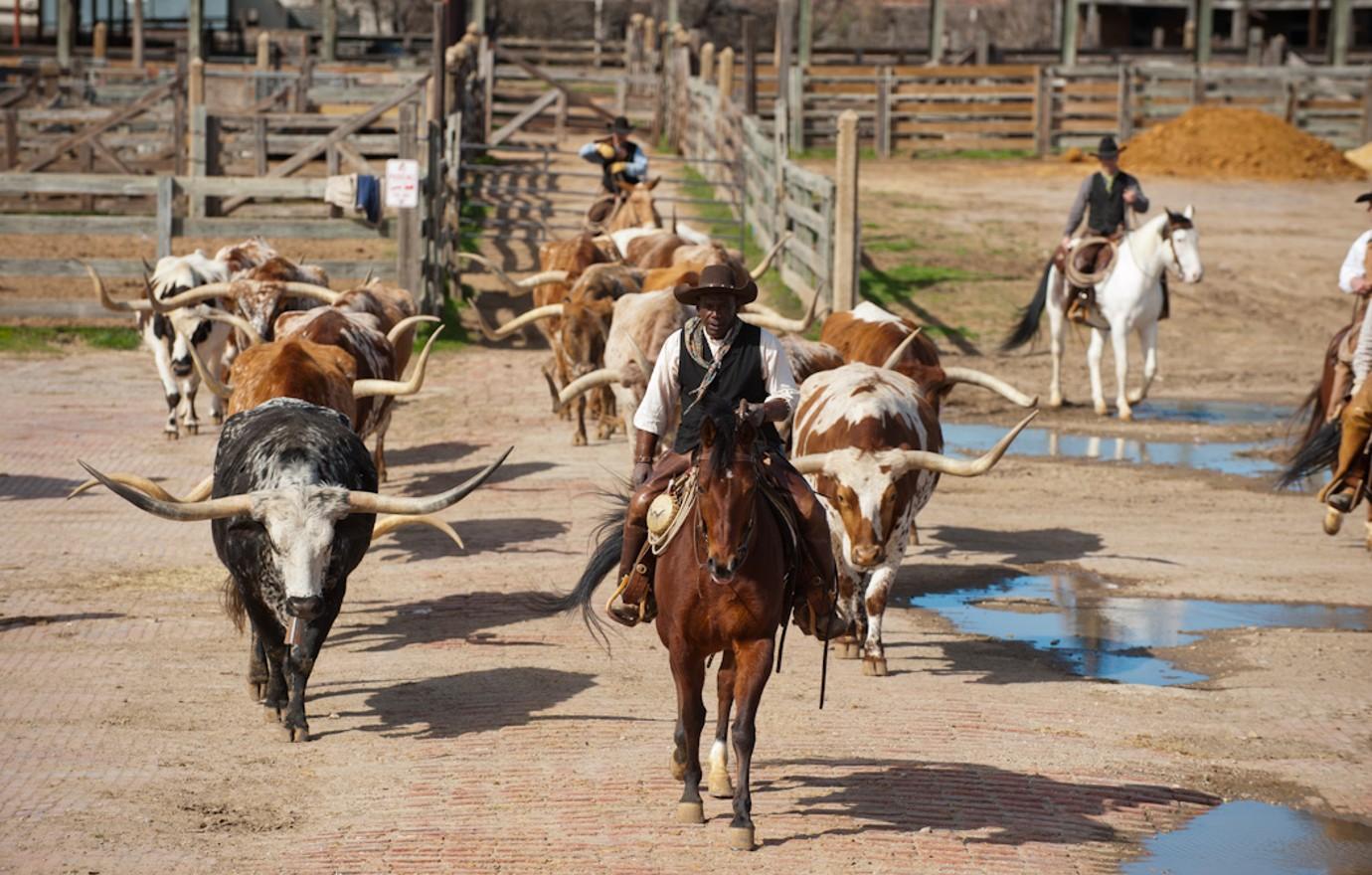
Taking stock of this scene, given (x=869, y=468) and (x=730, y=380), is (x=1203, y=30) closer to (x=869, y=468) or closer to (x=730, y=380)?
(x=869, y=468)

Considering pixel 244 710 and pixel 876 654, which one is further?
pixel 876 654

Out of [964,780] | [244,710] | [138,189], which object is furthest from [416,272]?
[964,780]

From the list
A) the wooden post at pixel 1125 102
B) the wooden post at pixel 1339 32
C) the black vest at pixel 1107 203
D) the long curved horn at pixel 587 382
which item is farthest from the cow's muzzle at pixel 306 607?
the wooden post at pixel 1339 32

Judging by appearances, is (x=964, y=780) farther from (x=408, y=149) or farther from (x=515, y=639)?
(x=408, y=149)

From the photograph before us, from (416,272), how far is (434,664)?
12.2 m

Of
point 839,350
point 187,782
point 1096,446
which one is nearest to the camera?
point 187,782

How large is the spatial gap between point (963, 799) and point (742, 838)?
1128mm

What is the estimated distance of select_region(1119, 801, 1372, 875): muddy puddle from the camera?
7.12 meters

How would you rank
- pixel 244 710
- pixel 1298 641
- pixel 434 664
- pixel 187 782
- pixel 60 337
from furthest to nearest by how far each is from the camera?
pixel 60 337, pixel 1298 641, pixel 434 664, pixel 244 710, pixel 187 782

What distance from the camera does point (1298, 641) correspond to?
10.5 meters

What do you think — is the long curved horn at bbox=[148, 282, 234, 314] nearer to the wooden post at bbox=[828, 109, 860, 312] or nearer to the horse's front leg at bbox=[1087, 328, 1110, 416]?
the wooden post at bbox=[828, 109, 860, 312]

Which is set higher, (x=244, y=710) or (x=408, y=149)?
(x=408, y=149)

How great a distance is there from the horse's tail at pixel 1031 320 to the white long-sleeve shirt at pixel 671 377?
12.0 m

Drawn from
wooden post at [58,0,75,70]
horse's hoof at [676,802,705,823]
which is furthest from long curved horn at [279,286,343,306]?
wooden post at [58,0,75,70]
